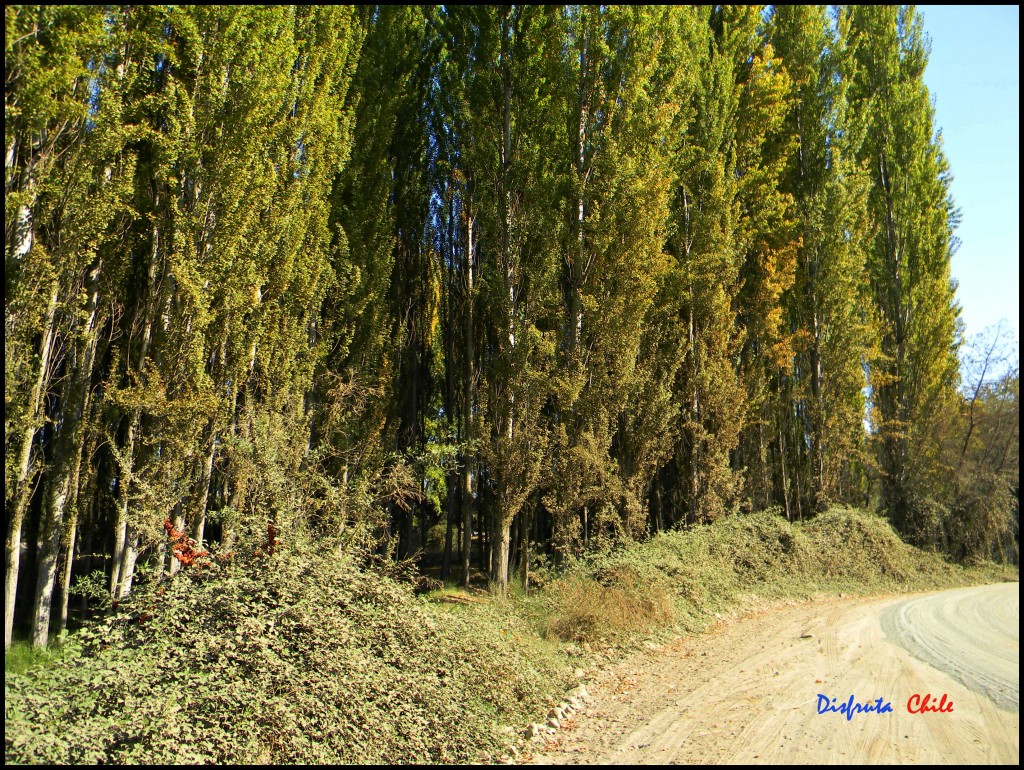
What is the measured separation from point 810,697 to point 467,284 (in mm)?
9841

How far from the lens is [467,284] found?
45.2 ft

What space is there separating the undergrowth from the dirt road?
34.9 inches

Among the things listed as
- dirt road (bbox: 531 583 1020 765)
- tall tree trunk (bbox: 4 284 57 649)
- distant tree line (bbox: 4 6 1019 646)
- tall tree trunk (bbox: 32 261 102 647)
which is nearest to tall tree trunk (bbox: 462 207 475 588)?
distant tree line (bbox: 4 6 1019 646)

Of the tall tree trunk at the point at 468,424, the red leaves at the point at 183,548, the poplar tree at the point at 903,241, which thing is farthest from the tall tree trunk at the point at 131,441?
the poplar tree at the point at 903,241

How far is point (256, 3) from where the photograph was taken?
27.7 ft

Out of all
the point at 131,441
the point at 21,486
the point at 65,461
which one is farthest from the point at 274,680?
the point at 65,461

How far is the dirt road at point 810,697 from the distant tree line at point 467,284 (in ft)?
11.5

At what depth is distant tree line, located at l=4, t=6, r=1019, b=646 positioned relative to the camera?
7.25 meters

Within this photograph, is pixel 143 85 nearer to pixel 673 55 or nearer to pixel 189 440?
pixel 189 440

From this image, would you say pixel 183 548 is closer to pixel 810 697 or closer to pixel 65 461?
pixel 65 461

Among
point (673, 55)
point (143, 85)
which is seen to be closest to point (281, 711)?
point (143, 85)

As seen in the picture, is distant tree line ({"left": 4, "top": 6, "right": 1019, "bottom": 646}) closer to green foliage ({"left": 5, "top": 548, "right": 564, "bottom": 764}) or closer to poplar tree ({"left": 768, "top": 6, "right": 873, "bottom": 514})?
poplar tree ({"left": 768, "top": 6, "right": 873, "bottom": 514})

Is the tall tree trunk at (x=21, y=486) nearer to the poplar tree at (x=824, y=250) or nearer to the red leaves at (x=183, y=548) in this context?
the red leaves at (x=183, y=548)

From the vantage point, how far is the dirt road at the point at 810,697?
16.6 ft
